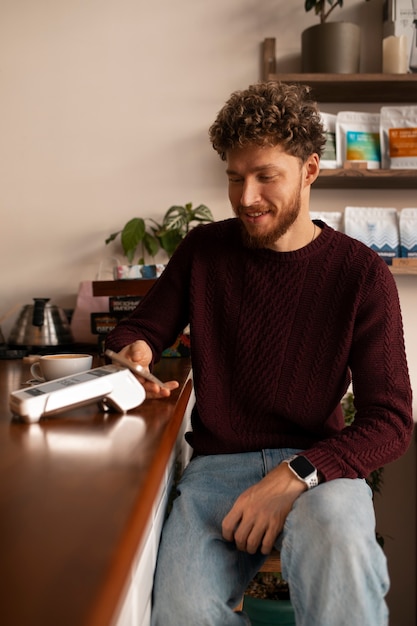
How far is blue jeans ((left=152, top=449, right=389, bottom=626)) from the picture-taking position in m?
1.04

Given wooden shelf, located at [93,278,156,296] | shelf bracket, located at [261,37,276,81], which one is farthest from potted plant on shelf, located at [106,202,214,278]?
shelf bracket, located at [261,37,276,81]

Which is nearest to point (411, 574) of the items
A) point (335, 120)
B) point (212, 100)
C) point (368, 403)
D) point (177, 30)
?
point (368, 403)

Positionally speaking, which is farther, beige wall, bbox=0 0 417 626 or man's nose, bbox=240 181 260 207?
beige wall, bbox=0 0 417 626

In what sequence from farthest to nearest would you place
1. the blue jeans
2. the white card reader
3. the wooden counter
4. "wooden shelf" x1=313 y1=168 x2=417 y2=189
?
"wooden shelf" x1=313 y1=168 x2=417 y2=189
the white card reader
the blue jeans
the wooden counter

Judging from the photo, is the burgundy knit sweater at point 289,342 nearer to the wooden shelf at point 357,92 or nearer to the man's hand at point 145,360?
the man's hand at point 145,360

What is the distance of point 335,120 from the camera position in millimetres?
2494

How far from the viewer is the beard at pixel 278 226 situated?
1.50 meters

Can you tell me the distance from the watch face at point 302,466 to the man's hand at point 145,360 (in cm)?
32

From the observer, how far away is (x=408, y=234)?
2.45 meters

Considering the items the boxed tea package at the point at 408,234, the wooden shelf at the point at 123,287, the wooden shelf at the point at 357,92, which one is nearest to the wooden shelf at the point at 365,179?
the wooden shelf at the point at 357,92

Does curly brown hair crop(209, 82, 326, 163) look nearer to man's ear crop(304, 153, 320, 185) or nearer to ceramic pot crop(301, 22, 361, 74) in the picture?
man's ear crop(304, 153, 320, 185)

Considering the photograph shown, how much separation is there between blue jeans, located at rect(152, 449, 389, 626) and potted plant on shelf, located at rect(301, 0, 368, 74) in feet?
5.30

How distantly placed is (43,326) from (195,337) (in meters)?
0.87

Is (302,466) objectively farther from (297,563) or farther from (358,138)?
(358,138)
